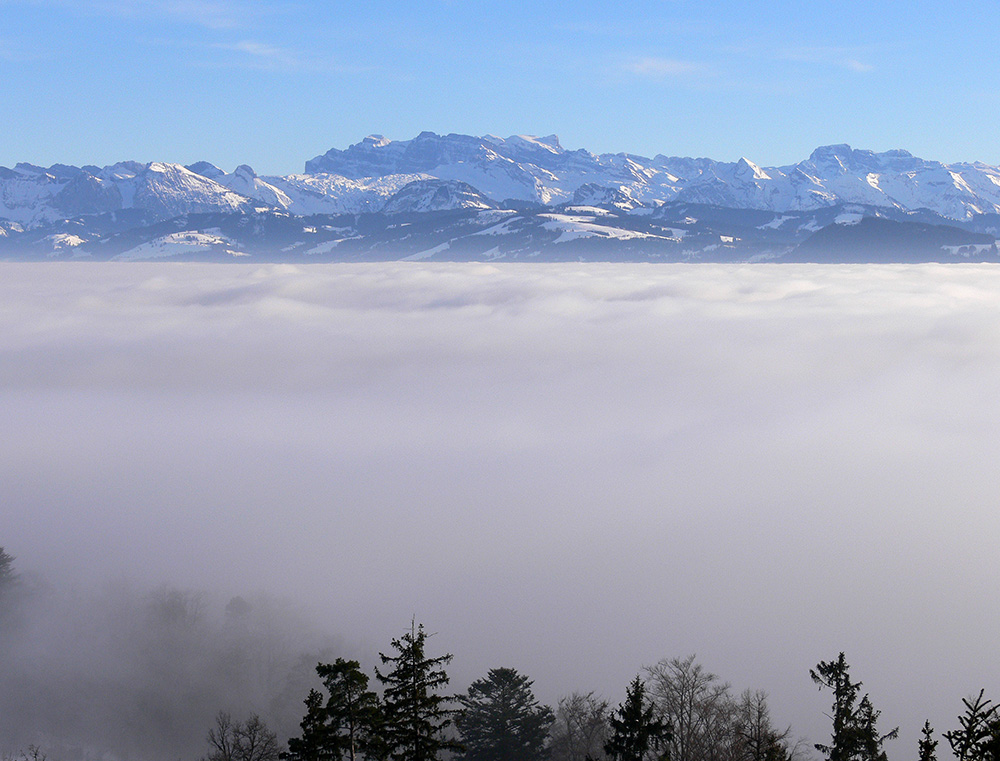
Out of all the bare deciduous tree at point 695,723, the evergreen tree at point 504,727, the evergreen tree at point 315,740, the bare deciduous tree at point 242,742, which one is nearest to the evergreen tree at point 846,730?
the bare deciduous tree at point 695,723

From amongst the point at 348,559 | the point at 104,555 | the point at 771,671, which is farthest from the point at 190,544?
the point at 771,671

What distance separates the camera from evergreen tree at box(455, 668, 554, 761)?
164ft

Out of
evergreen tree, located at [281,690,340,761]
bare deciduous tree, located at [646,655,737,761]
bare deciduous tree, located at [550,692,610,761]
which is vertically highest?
evergreen tree, located at [281,690,340,761]

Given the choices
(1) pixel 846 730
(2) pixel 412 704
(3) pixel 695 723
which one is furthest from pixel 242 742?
(1) pixel 846 730

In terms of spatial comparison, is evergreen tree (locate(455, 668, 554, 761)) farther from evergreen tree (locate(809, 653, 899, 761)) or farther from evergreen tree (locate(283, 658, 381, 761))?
evergreen tree (locate(283, 658, 381, 761))

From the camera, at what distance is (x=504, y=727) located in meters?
50.6

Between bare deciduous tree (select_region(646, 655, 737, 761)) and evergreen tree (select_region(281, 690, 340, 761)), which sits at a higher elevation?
evergreen tree (select_region(281, 690, 340, 761))

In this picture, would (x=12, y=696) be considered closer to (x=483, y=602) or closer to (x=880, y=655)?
(x=483, y=602)

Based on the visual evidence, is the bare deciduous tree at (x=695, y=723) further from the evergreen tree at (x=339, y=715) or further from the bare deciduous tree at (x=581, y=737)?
the evergreen tree at (x=339, y=715)

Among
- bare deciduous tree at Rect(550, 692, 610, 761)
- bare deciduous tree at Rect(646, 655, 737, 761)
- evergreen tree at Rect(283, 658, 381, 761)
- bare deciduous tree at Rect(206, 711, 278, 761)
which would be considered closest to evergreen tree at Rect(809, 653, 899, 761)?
bare deciduous tree at Rect(646, 655, 737, 761)

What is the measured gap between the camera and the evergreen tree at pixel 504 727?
4991 centimetres

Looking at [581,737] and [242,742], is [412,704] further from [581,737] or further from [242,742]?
[242,742]

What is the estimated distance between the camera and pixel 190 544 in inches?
6161

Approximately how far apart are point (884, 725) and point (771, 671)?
14.8 meters
